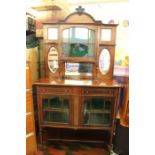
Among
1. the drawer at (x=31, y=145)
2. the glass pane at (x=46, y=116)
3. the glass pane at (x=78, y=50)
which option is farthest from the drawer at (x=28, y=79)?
the glass pane at (x=78, y=50)

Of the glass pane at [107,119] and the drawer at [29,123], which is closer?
the drawer at [29,123]

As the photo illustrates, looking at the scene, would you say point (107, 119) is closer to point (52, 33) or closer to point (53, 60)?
point (53, 60)

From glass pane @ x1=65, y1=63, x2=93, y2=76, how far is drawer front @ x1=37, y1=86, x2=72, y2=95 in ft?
1.23

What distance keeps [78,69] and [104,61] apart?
0.32 m

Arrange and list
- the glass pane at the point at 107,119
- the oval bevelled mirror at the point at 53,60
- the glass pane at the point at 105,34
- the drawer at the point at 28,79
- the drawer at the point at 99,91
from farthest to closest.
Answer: the oval bevelled mirror at the point at 53,60, the glass pane at the point at 105,34, the glass pane at the point at 107,119, the drawer at the point at 99,91, the drawer at the point at 28,79

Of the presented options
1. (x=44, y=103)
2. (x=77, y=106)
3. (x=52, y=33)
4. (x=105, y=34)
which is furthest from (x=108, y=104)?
(x=52, y=33)

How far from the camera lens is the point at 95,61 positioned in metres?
2.20

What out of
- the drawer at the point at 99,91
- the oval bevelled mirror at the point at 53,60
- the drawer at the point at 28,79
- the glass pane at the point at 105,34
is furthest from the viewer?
the oval bevelled mirror at the point at 53,60

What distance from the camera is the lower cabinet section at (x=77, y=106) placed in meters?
1.96

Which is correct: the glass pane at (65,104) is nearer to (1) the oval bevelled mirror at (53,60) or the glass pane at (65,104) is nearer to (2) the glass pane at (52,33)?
(1) the oval bevelled mirror at (53,60)
